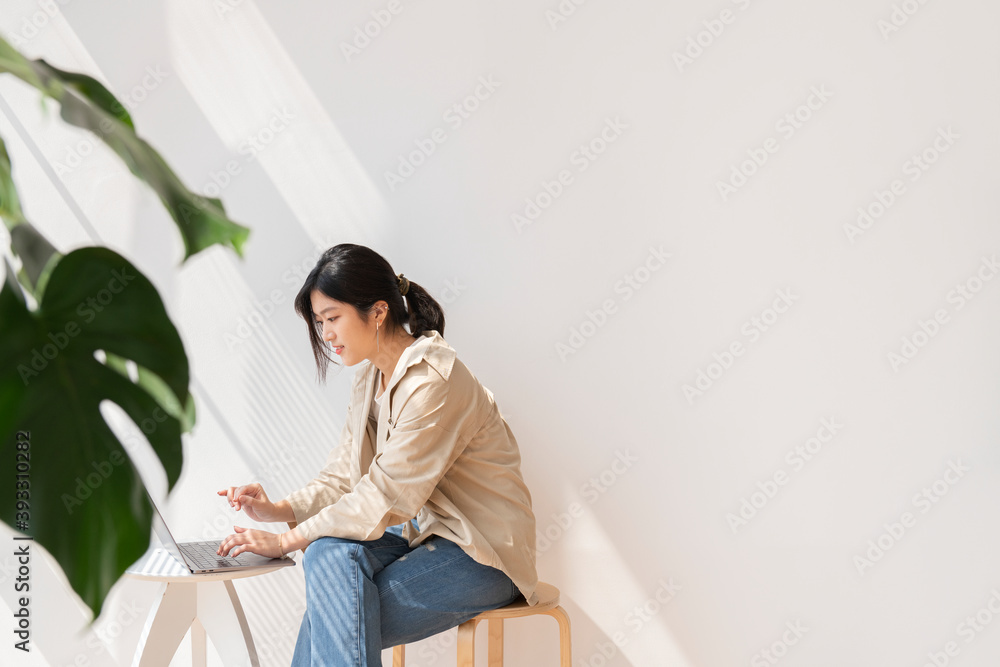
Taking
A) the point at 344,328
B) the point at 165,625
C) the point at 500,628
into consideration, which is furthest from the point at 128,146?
the point at 500,628

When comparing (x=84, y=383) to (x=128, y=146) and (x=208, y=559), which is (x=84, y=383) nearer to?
(x=128, y=146)

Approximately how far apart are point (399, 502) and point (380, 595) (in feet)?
0.60

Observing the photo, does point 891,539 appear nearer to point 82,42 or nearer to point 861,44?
point 861,44

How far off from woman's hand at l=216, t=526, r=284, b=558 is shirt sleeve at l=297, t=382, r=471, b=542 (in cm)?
6

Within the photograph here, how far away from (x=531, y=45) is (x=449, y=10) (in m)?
0.24

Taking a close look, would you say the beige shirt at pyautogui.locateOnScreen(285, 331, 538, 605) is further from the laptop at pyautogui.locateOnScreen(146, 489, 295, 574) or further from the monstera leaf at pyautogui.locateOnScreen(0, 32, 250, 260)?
the monstera leaf at pyautogui.locateOnScreen(0, 32, 250, 260)

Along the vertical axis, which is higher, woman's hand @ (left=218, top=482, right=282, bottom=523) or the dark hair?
the dark hair

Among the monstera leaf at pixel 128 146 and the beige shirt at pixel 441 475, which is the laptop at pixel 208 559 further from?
the monstera leaf at pixel 128 146

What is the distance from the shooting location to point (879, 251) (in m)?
1.92

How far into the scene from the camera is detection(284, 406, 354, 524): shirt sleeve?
183 centimetres

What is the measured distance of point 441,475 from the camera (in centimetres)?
161

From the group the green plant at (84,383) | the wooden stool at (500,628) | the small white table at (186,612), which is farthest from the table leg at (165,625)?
the green plant at (84,383)

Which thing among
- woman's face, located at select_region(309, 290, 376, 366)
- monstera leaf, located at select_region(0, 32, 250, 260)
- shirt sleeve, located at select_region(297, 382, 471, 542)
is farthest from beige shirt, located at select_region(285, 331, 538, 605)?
monstera leaf, located at select_region(0, 32, 250, 260)

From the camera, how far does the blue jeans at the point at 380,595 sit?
4.81ft
